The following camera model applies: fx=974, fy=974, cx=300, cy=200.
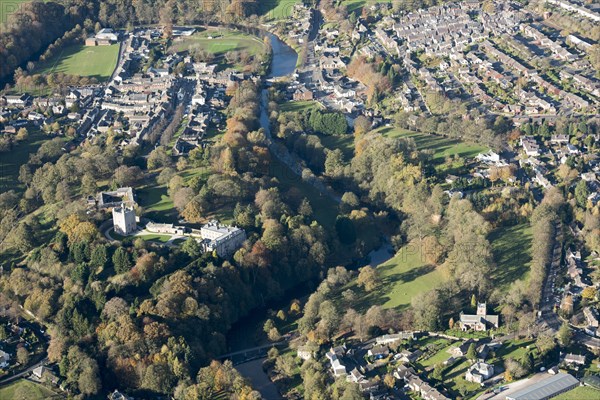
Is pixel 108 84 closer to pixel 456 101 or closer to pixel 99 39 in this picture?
pixel 99 39

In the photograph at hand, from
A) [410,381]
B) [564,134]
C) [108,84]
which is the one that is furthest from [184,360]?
[108,84]

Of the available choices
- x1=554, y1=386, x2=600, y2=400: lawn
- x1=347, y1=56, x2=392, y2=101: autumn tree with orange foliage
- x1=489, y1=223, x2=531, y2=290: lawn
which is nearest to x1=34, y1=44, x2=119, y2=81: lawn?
x1=347, y1=56, x2=392, y2=101: autumn tree with orange foliage

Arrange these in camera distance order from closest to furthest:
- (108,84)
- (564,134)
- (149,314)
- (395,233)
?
(149,314), (395,233), (564,134), (108,84)

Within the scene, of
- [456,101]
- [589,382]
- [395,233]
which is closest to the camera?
[589,382]

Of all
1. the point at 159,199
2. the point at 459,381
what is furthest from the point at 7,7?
the point at 459,381

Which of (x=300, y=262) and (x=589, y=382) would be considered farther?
(x=300, y=262)

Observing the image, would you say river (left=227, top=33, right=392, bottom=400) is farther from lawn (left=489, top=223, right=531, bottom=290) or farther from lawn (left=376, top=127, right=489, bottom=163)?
lawn (left=376, top=127, right=489, bottom=163)

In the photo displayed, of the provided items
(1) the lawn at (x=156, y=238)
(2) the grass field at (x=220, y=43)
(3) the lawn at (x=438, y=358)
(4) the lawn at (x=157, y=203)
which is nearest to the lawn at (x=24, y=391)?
(1) the lawn at (x=156, y=238)
